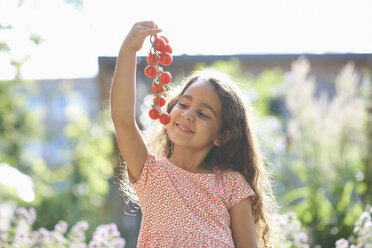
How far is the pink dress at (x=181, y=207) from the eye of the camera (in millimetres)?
1867

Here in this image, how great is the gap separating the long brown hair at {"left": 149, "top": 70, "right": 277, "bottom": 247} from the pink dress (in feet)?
0.63

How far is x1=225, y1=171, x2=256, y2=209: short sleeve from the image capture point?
78.8 inches

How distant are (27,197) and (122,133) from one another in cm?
371

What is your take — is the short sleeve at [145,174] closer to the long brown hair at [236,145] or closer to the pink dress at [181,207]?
the pink dress at [181,207]

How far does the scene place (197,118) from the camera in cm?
199

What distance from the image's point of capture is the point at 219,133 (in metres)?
2.13

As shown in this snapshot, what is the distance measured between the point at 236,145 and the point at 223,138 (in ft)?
0.23

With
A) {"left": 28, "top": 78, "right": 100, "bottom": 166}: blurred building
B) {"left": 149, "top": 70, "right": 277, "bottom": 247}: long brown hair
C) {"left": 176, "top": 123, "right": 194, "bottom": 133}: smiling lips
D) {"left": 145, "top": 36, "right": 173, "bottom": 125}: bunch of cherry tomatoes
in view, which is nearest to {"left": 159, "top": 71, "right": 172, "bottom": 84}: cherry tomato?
{"left": 145, "top": 36, "right": 173, "bottom": 125}: bunch of cherry tomatoes

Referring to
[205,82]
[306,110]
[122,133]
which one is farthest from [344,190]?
[122,133]

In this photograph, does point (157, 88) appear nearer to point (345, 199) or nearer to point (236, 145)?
point (236, 145)

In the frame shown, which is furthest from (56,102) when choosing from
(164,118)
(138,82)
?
(164,118)

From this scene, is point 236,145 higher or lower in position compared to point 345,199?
higher

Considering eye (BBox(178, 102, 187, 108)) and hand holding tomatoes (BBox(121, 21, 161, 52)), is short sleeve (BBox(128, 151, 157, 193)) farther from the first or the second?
hand holding tomatoes (BBox(121, 21, 161, 52))

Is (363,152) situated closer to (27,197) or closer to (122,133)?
(27,197)
